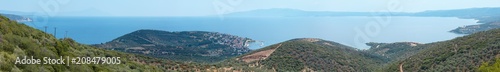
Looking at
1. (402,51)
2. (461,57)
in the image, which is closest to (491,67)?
(461,57)

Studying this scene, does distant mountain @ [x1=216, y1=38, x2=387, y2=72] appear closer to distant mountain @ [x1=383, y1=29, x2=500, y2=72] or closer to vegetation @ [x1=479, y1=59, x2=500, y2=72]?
distant mountain @ [x1=383, y1=29, x2=500, y2=72]

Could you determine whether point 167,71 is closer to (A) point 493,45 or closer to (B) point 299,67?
(B) point 299,67

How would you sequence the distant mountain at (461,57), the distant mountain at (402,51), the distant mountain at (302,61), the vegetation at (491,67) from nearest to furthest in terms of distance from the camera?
1. the vegetation at (491,67)
2. the distant mountain at (461,57)
3. the distant mountain at (302,61)
4. the distant mountain at (402,51)

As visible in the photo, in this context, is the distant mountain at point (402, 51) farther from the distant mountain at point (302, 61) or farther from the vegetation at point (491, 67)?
the vegetation at point (491, 67)

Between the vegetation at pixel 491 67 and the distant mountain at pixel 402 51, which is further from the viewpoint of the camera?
the distant mountain at pixel 402 51

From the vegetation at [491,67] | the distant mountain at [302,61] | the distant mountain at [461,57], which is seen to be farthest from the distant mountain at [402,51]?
the vegetation at [491,67]

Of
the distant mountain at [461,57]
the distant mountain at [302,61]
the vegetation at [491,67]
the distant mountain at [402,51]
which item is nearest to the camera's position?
the vegetation at [491,67]

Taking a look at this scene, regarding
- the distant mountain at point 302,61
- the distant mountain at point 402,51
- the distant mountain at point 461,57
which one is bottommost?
the distant mountain at point 402,51

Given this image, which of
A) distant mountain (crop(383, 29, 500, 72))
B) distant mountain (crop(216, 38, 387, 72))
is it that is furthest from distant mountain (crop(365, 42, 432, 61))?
distant mountain (crop(383, 29, 500, 72))

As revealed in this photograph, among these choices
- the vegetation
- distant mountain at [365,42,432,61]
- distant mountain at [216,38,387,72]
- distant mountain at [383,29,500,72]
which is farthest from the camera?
distant mountain at [365,42,432,61]

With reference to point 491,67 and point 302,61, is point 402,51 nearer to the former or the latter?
point 302,61

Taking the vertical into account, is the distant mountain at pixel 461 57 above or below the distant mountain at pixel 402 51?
above
